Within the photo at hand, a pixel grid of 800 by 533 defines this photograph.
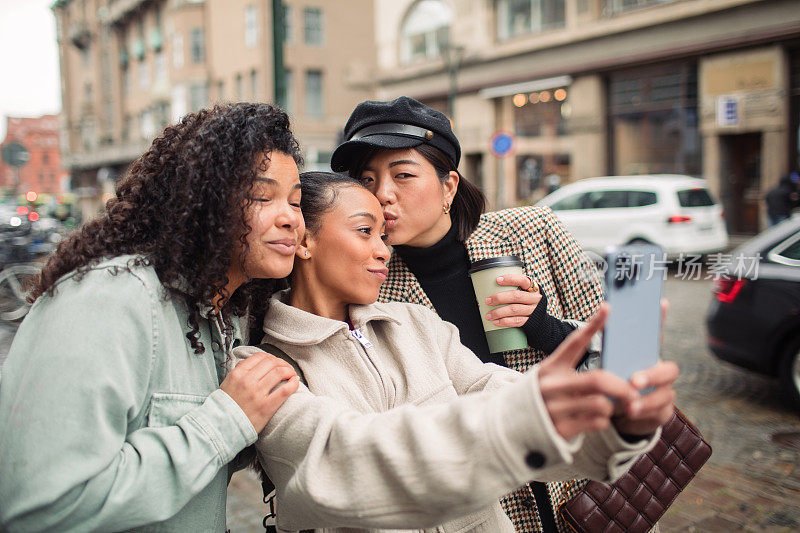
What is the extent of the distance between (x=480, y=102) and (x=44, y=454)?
72.9 feet

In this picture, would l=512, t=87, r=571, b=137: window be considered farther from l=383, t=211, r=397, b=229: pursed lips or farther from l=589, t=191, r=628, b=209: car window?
l=383, t=211, r=397, b=229: pursed lips

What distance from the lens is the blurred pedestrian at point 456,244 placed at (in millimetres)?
2262

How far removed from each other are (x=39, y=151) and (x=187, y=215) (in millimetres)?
113437

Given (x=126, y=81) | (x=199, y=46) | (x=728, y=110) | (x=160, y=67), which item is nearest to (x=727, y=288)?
(x=728, y=110)

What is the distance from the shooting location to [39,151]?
326ft

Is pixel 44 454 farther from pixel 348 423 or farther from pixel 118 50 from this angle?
pixel 118 50

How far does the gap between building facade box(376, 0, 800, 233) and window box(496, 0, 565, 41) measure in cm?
4

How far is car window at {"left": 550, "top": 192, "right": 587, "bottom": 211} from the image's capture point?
45.2ft

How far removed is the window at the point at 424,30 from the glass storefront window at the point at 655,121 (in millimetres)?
7084

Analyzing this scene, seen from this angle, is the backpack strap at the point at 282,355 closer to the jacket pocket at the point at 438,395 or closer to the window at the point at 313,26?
the jacket pocket at the point at 438,395

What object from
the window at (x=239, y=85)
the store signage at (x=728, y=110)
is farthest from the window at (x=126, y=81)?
the store signage at (x=728, y=110)

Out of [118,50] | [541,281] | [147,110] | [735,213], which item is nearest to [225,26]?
[147,110]

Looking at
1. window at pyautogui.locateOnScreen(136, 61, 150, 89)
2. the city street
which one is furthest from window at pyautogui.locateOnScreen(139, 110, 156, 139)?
the city street

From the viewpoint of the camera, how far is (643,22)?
1753 cm
